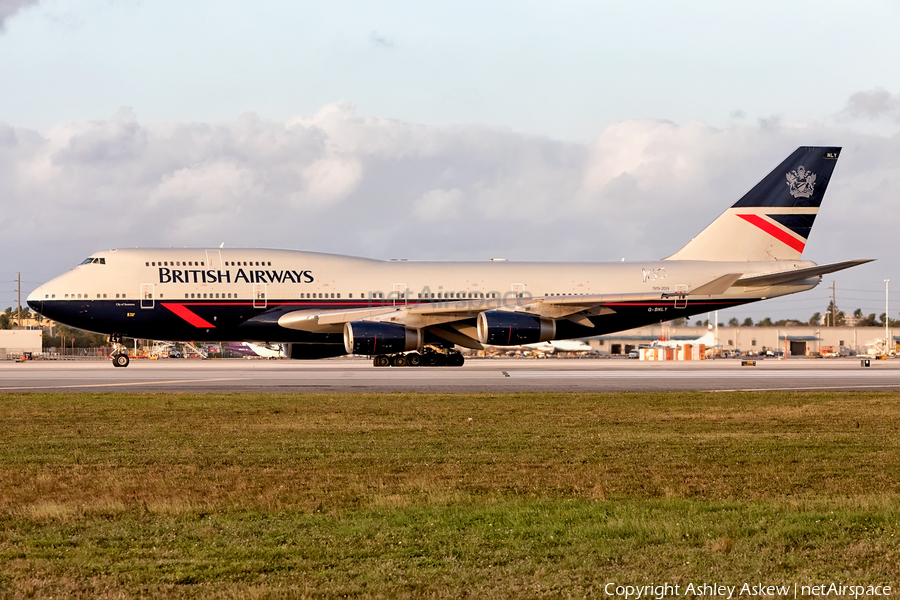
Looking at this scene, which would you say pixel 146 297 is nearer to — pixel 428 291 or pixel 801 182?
pixel 428 291

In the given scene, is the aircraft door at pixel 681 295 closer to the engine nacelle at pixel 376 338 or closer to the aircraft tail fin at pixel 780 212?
the aircraft tail fin at pixel 780 212

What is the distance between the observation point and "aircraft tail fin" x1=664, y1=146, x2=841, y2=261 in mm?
41312

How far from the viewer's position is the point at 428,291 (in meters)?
38.7

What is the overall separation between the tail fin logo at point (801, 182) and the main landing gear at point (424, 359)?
17.0 m

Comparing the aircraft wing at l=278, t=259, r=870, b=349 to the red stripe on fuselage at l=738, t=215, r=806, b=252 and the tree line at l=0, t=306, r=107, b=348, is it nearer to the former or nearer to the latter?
the red stripe on fuselage at l=738, t=215, r=806, b=252

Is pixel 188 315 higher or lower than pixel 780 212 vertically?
lower

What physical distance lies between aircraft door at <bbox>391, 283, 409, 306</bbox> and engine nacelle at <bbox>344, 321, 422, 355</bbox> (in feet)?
8.30

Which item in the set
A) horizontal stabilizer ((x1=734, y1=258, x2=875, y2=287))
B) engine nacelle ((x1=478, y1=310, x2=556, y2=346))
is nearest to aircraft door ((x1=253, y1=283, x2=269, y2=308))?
engine nacelle ((x1=478, y1=310, x2=556, y2=346))

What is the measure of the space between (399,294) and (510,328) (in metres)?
5.51

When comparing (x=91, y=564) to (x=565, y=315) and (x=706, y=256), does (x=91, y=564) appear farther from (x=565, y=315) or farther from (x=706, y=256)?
(x=706, y=256)

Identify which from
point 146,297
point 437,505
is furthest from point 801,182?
point 437,505

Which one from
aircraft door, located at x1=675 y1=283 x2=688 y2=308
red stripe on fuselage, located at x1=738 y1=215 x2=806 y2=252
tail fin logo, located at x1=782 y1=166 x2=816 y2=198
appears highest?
tail fin logo, located at x1=782 y1=166 x2=816 y2=198

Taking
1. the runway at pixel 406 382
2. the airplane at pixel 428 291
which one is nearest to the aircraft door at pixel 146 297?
the airplane at pixel 428 291

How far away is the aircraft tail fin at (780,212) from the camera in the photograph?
41.3 meters
